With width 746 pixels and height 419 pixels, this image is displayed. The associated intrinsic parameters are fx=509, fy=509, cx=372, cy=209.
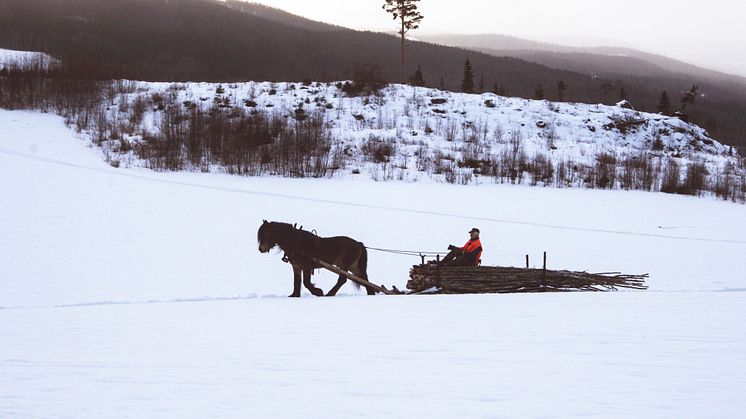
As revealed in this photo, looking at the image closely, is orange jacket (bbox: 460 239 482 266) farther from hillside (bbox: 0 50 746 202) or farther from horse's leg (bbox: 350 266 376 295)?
hillside (bbox: 0 50 746 202)

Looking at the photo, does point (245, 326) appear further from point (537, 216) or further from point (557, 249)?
point (537, 216)

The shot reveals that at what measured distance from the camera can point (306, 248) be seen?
9.09 meters

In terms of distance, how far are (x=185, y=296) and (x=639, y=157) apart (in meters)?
31.6

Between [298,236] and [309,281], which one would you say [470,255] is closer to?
[309,281]

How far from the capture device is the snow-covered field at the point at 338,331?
3969 mm

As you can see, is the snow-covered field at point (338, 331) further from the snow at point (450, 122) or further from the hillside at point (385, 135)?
the snow at point (450, 122)

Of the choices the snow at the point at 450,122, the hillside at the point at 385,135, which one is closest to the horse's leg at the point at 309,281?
the hillside at the point at 385,135

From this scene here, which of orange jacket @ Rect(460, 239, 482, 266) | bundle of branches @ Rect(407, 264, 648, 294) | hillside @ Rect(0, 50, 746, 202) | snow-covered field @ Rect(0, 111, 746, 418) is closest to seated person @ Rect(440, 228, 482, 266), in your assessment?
orange jacket @ Rect(460, 239, 482, 266)

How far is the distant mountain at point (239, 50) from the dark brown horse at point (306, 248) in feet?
240

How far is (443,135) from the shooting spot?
1441 inches

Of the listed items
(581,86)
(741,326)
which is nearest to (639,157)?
(741,326)

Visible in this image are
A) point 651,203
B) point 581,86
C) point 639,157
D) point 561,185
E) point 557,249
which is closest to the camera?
point 557,249

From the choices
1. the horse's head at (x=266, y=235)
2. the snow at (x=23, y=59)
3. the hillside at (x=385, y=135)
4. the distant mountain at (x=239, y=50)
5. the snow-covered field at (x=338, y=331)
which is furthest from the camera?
the distant mountain at (x=239, y=50)

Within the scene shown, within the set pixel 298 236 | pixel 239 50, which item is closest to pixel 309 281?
pixel 298 236
